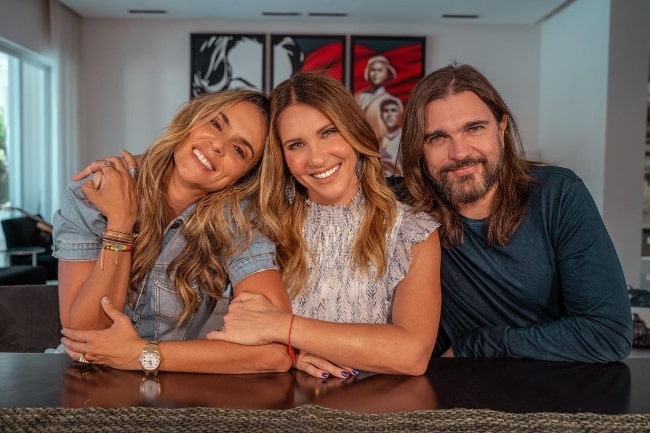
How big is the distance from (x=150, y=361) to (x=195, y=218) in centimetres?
52

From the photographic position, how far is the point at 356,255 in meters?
1.76

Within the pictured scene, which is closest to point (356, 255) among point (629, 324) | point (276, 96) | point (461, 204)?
point (461, 204)

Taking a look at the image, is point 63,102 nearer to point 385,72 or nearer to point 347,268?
point 385,72

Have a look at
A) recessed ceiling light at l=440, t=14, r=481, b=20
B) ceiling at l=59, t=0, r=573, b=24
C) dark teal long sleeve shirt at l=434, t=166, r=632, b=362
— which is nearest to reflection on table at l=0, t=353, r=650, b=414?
dark teal long sleeve shirt at l=434, t=166, r=632, b=362

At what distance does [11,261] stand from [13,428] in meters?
6.15

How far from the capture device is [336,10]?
7820mm

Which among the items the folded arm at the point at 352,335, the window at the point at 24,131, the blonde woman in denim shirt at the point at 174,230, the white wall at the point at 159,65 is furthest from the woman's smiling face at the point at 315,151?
the white wall at the point at 159,65

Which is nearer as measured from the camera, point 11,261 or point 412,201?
point 412,201

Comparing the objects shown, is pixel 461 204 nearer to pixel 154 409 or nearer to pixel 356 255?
pixel 356 255

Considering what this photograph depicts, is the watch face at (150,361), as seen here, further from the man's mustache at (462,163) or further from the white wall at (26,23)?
the white wall at (26,23)

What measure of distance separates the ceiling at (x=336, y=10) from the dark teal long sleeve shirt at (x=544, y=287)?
6068mm

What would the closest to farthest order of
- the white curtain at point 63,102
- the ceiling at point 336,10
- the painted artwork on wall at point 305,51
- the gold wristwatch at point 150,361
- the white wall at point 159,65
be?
the gold wristwatch at point 150,361
the ceiling at point 336,10
the white curtain at point 63,102
the painted artwork on wall at point 305,51
the white wall at point 159,65

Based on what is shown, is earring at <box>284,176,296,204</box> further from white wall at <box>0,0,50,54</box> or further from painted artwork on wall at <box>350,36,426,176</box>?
painted artwork on wall at <box>350,36,426,176</box>

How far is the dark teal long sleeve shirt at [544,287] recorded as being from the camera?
1.68m
